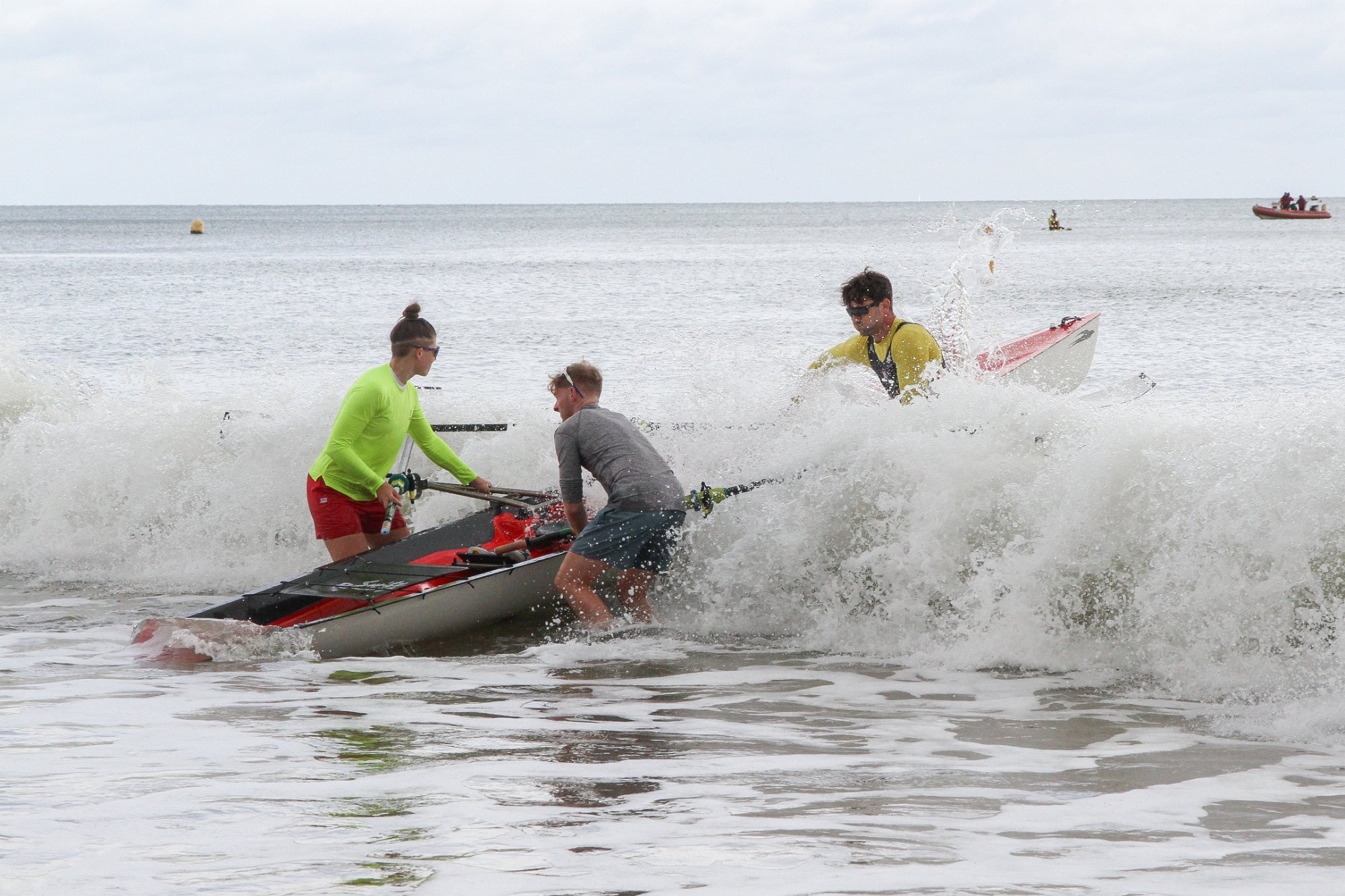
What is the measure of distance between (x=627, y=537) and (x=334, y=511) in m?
1.57

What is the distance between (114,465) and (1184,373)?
46.5 feet

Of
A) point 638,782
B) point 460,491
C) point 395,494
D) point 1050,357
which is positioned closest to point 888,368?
point 460,491

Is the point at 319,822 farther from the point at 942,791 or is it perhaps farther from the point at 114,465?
the point at 114,465

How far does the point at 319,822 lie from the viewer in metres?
3.78

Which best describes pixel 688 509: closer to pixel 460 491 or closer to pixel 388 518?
pixel 460 491

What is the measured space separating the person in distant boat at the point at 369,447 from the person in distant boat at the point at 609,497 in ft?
2.55

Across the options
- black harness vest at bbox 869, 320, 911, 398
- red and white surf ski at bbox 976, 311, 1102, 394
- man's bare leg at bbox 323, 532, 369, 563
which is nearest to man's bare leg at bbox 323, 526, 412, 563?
man's bare leg at bbox 323, 532, 369, 563

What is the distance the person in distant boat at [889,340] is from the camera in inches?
279

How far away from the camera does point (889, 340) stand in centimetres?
730

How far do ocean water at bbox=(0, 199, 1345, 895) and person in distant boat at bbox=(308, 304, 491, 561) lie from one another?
778 millimetres

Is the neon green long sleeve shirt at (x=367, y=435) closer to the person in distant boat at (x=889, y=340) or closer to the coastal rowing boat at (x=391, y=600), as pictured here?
the coastal rowing boat at (x=391, y=600)

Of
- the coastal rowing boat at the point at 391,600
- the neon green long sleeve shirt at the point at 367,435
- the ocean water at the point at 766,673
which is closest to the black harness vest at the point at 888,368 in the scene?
the ocean water at the point at 766,673

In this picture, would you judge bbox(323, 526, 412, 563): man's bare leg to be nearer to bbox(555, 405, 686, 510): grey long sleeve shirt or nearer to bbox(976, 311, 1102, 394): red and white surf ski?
bbox(555, 405, 686, 510): grey long sleeve shirt

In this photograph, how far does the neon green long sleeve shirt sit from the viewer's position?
6426mm
